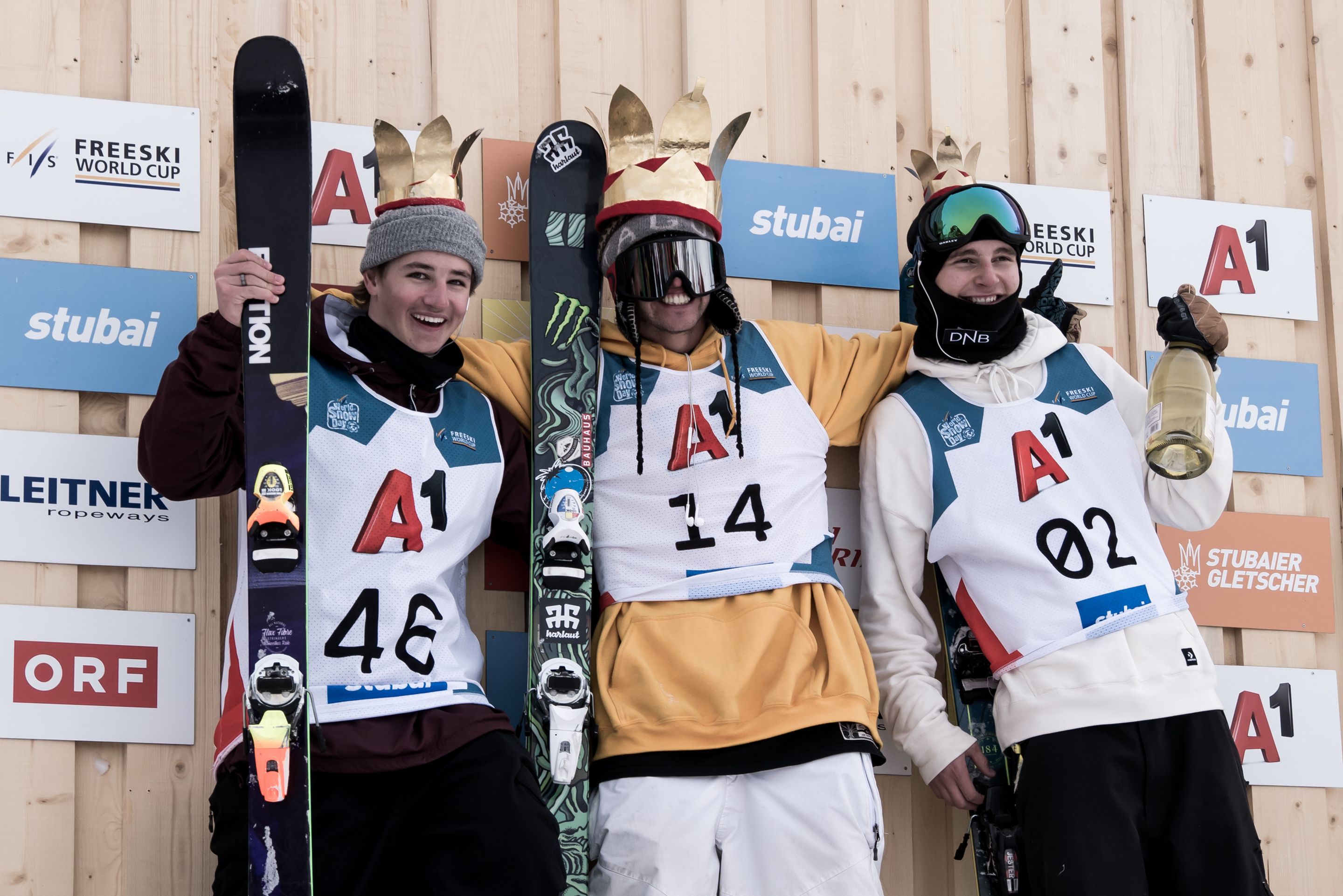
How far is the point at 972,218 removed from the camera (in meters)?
3.12

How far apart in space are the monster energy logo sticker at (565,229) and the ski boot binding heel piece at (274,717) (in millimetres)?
1153

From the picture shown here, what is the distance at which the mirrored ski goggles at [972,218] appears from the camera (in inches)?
122

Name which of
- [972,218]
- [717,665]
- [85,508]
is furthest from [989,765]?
[85,508]

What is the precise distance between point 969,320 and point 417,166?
1.31 metres

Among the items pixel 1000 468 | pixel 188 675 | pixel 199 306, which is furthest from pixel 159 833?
pixel 1000 468

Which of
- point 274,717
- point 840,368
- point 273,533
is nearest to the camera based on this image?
point 274,717

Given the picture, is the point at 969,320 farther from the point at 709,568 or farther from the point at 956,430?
the point at 709,568

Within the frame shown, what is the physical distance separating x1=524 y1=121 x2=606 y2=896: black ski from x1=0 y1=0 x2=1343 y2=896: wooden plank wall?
0.26m

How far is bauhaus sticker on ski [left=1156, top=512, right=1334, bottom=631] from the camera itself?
362 centimetres

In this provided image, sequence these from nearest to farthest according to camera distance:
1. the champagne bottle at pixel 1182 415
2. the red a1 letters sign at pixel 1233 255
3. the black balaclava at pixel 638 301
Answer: the champagne bottle at pixel 1182 415
the black balaclava at pixel 638 301
the red a1 letters sign at pixel 1233 255

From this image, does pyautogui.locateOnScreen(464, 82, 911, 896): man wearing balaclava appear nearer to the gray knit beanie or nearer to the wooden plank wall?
the gray knit beanie

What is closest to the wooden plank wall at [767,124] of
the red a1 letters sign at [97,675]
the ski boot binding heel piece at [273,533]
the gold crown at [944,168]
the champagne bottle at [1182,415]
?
the red a1 letters sign at [97,675]

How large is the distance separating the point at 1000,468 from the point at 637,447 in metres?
0.83

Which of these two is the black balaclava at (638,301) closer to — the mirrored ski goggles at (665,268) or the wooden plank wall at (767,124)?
the mirrored ski goggles at (665,268)
